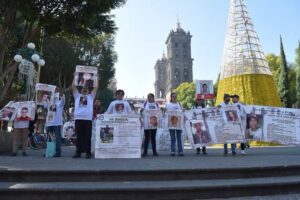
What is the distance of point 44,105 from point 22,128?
113 cm

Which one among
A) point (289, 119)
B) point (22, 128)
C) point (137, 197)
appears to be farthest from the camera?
point (289, 119)

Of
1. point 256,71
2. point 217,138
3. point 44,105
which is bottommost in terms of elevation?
point 217,138

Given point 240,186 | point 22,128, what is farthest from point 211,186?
point 22,128

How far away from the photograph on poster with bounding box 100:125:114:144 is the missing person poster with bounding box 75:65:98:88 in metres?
1.34

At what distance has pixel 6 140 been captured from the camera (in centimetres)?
1434

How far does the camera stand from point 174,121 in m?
12.6

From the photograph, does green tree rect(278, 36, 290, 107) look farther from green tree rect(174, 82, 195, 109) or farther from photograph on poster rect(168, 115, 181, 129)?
photograph on poster rect(168, 115, 181, 129)

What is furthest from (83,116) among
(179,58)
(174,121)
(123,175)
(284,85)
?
(179,58)

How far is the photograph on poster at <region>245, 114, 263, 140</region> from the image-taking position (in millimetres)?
13414

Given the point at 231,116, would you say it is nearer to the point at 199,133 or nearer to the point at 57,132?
the point at 199,133

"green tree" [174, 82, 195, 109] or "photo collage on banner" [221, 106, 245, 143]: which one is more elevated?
"green tree" [174, 82, 195, 109]

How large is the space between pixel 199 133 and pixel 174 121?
1.08 metres

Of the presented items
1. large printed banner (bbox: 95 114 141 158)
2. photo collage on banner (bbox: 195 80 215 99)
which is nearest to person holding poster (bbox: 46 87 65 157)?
large printed banner (bbox: 95 114 141 158)

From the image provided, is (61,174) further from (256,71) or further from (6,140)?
(256,71)
